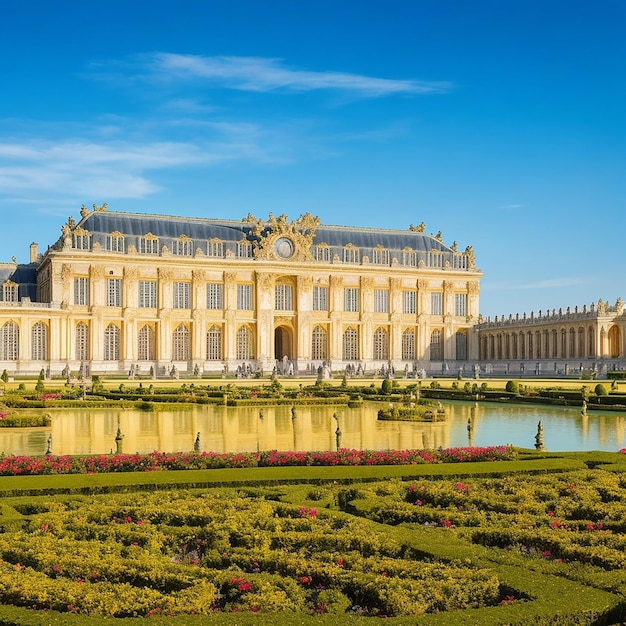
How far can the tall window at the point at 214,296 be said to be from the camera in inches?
2714

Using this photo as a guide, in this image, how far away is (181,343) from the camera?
224 feet

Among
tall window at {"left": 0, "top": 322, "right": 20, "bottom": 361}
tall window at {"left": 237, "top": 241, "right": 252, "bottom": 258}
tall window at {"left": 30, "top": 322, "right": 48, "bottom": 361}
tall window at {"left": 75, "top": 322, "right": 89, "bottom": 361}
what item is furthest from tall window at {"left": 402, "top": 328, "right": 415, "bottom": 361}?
tall window at {"left": 0, "top": 322, "right": 20, "bottom": 361}

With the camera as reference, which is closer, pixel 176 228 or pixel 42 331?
pixel 42 331

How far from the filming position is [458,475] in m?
14.3

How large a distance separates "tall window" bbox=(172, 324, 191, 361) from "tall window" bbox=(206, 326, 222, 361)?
154 centimetres

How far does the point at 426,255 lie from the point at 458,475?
6285 cm

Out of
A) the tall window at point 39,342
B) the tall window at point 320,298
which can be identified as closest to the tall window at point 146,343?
the tall window at point 39,342

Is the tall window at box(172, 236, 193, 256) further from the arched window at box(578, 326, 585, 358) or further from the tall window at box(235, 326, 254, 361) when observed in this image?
the arched window at box(578, 326, 585, 358)

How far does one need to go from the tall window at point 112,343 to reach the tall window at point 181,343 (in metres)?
4.32

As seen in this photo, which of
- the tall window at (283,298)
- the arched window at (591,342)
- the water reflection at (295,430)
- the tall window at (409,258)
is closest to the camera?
the water reflection at (295,430)

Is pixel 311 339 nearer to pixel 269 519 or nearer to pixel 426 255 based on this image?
pixel 426 255

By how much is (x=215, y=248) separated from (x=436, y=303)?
1994 cm

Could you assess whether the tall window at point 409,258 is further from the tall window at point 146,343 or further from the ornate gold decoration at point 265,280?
the tall window at point 146,343

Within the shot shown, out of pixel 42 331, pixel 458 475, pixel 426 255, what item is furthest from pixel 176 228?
pixel 458 475
